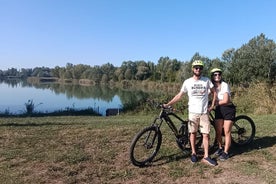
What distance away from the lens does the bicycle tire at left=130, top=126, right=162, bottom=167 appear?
5.62 metres

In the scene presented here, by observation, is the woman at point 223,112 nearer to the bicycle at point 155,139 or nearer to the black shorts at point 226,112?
the black shorts at point 226,112

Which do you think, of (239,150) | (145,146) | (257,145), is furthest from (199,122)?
(257,145)

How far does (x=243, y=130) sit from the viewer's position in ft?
23.2

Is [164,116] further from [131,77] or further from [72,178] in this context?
[131,77]

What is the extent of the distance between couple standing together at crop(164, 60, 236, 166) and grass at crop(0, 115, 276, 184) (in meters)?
0.31

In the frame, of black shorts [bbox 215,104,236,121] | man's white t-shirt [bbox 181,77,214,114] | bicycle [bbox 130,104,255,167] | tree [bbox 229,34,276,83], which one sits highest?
tree [bbox 229,34,276,83]

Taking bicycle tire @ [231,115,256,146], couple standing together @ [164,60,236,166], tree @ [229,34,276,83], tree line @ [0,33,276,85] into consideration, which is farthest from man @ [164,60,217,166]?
tree @ [229,34,276,83]

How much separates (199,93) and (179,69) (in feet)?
260

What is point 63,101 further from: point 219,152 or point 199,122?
point 199,122

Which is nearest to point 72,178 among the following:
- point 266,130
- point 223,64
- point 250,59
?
point 266,130

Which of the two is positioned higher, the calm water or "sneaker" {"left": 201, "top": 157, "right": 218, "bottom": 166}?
the calm water

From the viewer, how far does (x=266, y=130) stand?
28.1 ft

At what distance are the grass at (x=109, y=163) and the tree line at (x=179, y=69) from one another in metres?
14.6

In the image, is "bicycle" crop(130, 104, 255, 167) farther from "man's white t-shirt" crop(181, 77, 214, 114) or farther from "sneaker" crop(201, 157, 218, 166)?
"sneaker" crop(201, 157, 218, 166)
